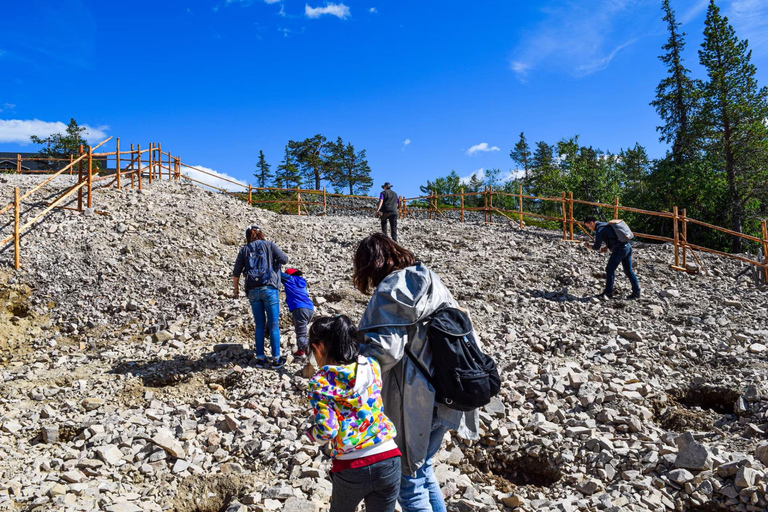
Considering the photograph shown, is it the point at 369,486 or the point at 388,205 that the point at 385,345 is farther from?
the point at 388,205

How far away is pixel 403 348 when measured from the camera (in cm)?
224

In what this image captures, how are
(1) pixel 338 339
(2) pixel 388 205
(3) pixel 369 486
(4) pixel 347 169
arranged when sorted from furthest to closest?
(4) pixel 347 169 < (2) pixel 388 205 < (1) pixel 338 339 < (3) pixel 369 486

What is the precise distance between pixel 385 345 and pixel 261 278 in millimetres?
3790

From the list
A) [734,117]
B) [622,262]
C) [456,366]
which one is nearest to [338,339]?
[456,366]

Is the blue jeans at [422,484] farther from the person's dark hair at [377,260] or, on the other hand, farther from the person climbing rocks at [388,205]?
the person climbing rocks at [388,205]

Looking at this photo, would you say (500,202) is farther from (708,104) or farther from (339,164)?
(708,104)

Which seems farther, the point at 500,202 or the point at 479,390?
the point at 500,202

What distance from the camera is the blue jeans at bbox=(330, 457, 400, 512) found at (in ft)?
6.87

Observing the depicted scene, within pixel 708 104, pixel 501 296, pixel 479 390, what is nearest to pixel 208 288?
pixel 501 296

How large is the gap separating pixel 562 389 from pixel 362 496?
3.89 meters

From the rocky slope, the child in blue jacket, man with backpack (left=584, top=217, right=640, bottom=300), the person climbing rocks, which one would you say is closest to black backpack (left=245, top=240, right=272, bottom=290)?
the child in blue jacket

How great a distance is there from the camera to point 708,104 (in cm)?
2198

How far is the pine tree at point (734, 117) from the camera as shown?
21.3m

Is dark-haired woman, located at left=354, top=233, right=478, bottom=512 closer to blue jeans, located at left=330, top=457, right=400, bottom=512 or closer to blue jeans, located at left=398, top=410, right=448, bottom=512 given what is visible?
blue jeans, located at left=398, top=410, right=448, bottom=512
